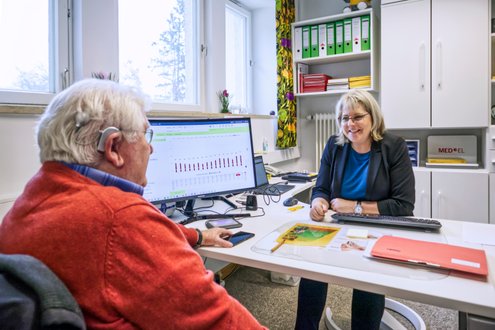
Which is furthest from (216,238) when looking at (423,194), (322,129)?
(322,129)

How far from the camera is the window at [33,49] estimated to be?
155cm

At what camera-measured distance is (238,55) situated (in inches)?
140

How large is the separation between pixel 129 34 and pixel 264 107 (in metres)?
1.75

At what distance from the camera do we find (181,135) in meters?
1.49

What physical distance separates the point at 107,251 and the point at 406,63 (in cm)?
308

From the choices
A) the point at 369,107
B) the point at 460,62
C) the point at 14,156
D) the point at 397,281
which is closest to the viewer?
the point at 397,281

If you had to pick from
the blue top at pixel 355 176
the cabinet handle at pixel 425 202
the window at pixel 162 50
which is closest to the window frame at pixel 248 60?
the window at pixel 162 50

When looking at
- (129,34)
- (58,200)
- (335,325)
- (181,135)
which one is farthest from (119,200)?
(129,34)

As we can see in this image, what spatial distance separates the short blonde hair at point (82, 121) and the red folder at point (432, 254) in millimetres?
790

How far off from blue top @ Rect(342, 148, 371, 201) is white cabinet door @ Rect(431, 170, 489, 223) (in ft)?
5.02

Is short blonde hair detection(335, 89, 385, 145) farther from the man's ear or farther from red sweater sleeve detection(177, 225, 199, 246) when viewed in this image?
the man's ear

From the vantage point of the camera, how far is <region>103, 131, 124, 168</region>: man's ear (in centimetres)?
73

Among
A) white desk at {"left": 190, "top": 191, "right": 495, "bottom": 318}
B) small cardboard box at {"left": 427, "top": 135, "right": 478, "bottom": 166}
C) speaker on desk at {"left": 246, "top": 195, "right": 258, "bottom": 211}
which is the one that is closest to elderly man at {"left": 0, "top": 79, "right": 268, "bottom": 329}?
white desk at {"left": 190, "top": 191, "right": 495, "bottom": 318}

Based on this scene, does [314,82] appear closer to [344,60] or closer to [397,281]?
[344,60]
